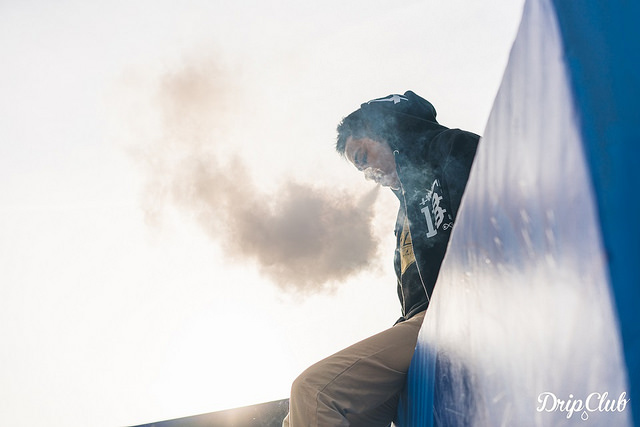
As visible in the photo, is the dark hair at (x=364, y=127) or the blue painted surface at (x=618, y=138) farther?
the dark hair at (x=364, y=127)

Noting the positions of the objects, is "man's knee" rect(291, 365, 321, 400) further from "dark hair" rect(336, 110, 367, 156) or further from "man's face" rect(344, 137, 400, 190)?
"dark hair" rect(336, 110, 367, 156)

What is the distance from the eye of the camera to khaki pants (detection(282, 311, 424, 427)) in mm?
1719

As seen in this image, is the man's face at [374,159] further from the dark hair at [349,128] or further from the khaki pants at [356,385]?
the khaki pants at [356,385]

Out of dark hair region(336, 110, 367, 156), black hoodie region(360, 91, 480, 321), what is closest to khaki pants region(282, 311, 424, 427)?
black hoodie region(360, 91, 480, 321)

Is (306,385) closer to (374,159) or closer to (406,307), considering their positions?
(406,307)

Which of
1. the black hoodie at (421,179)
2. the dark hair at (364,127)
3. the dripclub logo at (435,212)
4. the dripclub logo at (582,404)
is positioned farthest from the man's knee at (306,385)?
the dark hair at (364,127)

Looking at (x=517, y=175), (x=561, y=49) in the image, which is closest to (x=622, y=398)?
(x=517, y=175)

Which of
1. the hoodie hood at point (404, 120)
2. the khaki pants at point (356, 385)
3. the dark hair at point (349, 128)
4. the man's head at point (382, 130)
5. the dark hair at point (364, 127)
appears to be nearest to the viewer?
the khaki pants at point (356, 385)

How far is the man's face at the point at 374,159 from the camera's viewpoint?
8.18 ft

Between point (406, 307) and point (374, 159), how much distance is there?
82cm

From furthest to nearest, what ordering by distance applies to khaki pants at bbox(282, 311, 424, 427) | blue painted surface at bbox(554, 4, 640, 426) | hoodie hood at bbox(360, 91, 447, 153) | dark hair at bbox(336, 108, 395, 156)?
dark hair at bbox(336, 108, 395, 156)
hoodie hood at bbox(360, 91, 447, 153)
khaki pants at bbox(282, 311, 424, 427)
blue painted surface at bbox(554, 4, 640, 426)

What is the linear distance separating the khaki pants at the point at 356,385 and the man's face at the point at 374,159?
94 centimetres

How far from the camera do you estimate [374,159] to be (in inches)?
100

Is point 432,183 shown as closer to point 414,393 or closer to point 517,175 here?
point 414,393
